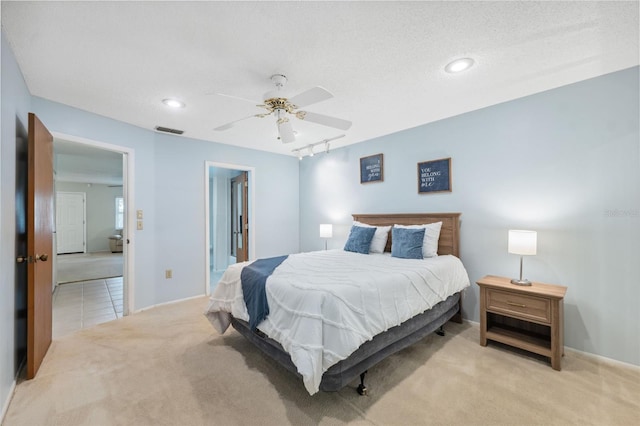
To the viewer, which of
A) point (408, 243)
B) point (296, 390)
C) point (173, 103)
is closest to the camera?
point (296, 390)

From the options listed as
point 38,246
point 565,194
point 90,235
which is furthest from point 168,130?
point 90,235

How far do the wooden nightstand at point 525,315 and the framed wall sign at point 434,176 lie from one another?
1209 mm

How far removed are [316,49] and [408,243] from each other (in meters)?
2.21

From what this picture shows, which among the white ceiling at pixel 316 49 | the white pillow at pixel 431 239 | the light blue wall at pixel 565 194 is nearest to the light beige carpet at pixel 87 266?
the white ceiling at pixel 316 49

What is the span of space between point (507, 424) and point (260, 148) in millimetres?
4565

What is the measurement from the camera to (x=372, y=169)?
4227 mm

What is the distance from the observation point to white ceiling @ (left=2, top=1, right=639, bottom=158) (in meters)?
1.59

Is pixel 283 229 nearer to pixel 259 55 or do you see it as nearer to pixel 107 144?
pixel 107 144

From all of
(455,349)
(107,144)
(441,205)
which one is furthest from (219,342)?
(441,205)

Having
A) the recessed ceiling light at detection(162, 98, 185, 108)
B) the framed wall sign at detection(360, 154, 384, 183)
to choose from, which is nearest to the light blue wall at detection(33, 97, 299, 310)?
the recessed ceiling light at detection(162, 98, 185, 108)

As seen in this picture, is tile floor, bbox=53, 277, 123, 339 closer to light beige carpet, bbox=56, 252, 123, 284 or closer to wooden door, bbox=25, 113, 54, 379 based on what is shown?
light beige carpet, bbox=56, 252, 123, 284

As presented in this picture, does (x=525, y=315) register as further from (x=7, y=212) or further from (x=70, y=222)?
(x=70, y=222)

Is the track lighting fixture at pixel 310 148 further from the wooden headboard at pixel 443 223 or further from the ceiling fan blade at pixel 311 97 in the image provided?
the ceiling fan blade at pixel 311 97

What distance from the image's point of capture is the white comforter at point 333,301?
168 centimetres
